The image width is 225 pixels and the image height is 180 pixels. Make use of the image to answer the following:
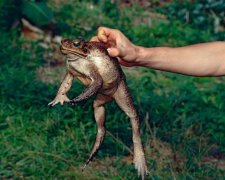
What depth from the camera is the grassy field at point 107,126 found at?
13.7ft

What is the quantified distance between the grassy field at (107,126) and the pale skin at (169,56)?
0.69 metres

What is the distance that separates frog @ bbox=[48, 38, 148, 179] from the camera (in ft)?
6.99

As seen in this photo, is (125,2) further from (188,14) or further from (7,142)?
(7,142)

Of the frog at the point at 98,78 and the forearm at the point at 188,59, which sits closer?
the frog at the point at 98,78

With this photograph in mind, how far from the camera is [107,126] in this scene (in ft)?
15.8

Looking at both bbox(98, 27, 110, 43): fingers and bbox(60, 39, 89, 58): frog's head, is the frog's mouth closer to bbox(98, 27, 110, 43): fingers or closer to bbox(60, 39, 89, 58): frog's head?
bbox(60, 39, 89, 58): frog's head

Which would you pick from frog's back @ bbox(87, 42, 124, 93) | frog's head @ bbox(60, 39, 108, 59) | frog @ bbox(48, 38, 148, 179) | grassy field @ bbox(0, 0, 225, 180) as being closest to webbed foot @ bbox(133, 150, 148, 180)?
frog @ bbox(48, 38, 148, 179)

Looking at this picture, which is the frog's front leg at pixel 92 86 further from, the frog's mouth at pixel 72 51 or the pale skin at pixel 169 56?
the pale skin at pixel 169 56

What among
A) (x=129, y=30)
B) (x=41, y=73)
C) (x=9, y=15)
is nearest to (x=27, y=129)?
(x=41, y=73)

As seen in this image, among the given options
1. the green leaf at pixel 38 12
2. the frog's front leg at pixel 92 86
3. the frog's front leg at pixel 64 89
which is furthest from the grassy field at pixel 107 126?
the frog's front leg at pixel 92 86

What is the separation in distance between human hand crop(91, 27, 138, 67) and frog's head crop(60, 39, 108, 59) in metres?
0.25

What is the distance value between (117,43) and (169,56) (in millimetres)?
415

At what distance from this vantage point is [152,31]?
7.95 meters

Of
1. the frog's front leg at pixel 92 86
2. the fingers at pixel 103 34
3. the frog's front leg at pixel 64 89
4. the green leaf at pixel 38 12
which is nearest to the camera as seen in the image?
the frog's front leg at pixel 92 86
